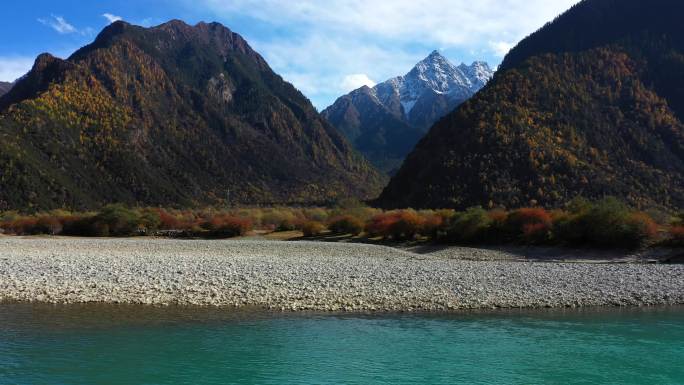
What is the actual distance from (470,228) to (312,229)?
20.5 metres

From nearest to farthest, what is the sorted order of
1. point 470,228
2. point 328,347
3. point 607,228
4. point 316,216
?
point 328,347, point 607,228, point 470,228, point 316,216

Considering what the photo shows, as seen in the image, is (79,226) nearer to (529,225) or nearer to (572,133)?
(529,225)

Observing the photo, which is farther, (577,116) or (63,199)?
(63,199)

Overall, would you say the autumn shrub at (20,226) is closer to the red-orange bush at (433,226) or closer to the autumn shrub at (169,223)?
the autumn shrub at (169,223)

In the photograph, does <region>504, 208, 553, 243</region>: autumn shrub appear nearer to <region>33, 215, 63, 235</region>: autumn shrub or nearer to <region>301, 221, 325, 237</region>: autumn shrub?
<region>301, 221, 325, 237</region>: autumn shrub

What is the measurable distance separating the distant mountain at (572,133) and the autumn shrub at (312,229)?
28.7 meters

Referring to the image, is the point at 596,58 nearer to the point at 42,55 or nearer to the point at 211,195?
the point at 211,195

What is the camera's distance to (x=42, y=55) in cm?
17462

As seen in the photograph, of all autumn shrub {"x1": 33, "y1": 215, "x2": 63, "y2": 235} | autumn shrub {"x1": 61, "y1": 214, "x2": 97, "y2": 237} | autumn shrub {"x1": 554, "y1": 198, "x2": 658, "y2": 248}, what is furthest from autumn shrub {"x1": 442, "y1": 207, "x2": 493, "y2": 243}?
autumn shrub {"x1": 33, "y1": 215, "x2": 63, "y2": 235}

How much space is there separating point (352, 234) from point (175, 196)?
299 ft

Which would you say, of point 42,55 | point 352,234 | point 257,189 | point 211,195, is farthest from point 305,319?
point 42,55

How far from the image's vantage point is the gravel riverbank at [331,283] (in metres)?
22.1

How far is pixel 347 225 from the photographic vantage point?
212 ft

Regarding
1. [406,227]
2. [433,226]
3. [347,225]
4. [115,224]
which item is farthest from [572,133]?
[115,224]
